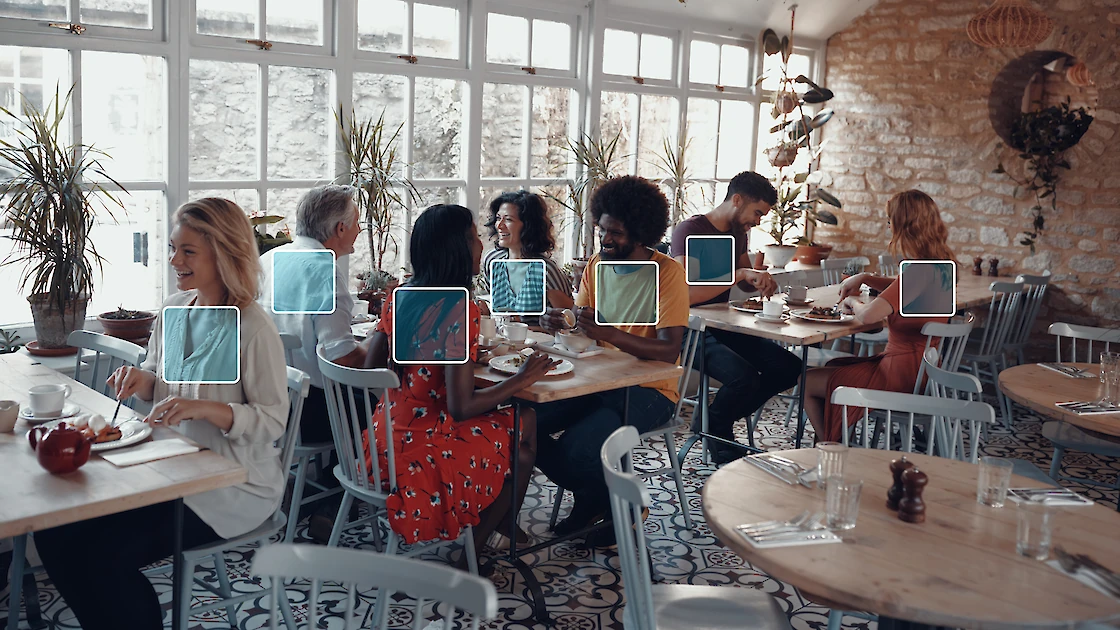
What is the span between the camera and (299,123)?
15.2 ft

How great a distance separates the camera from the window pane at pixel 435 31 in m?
5.01

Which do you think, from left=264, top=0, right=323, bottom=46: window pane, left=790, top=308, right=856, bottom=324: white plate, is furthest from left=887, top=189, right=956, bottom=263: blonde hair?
left=264, top=0, right=323, bottom=46: window pane

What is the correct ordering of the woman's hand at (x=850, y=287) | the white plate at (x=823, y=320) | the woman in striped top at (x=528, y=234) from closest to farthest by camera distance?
the woman in striped top at (x=528, y=234), the white plate at (x=823, y=320), the woman's hand at (x=850, y=287)

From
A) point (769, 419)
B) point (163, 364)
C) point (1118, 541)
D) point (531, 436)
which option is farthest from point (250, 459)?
point (769, 419)

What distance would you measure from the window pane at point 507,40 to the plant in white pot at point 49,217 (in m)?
2.28

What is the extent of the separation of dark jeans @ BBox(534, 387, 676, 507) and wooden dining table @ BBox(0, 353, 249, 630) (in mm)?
1505

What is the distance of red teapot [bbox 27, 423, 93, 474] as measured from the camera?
199 centimetres

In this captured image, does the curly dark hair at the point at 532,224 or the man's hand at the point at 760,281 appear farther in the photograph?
the man's hand at the point at 760,281

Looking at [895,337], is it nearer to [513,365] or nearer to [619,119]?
[513,365]

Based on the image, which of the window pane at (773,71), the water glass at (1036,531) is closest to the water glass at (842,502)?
the water glass at (1036,531)

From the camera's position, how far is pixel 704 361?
462 centimetres

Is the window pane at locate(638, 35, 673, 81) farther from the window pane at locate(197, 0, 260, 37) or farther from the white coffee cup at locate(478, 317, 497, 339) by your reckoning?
the white coffee cup at locate(478, 317, 497, 339)

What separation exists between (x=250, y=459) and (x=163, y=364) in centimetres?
39

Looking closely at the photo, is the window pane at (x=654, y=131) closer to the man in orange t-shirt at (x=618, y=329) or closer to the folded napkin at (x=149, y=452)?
the man in orange t-shirt at (x=618, y=329)
